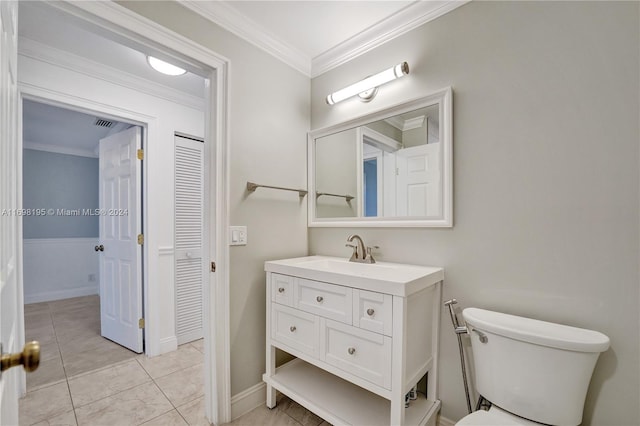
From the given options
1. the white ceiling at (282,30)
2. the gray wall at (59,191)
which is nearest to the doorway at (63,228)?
the gray wall at (59,191)

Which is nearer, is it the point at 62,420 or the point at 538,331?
the point at 538,331

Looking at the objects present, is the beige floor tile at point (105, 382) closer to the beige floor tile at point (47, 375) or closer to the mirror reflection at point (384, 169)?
the beige floor tile at point (47, 375)

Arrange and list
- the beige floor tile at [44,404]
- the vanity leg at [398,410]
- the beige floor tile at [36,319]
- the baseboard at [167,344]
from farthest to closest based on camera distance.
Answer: the beige floor tile at [36,319], the baseboard at [167,344], the beige floor tile at [44,404], the vanity leg at [398,410]

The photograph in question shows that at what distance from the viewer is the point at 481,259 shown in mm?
1419

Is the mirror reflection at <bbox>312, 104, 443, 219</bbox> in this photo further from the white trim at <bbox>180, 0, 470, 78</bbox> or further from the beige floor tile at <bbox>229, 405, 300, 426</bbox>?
the beige floor tile at <bbox>229, 405, 300, 426</bbox>

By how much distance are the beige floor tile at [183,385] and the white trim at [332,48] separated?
2350mm

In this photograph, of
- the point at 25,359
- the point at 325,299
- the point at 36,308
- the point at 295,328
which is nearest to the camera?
the point at 25,359

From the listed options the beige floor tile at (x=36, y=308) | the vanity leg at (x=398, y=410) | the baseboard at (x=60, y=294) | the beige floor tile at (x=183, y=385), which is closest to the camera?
the vanity leg at (x=398, y=410)

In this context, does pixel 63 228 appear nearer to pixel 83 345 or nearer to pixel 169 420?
pixel 83 345

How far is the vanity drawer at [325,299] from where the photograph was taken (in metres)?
1.37

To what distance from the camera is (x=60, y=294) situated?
4.39m

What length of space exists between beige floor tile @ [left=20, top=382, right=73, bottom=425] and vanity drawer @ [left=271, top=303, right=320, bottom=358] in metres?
1.42

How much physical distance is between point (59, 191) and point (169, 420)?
4.40 meters

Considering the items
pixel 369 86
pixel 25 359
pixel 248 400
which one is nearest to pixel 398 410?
pixel 248 400
